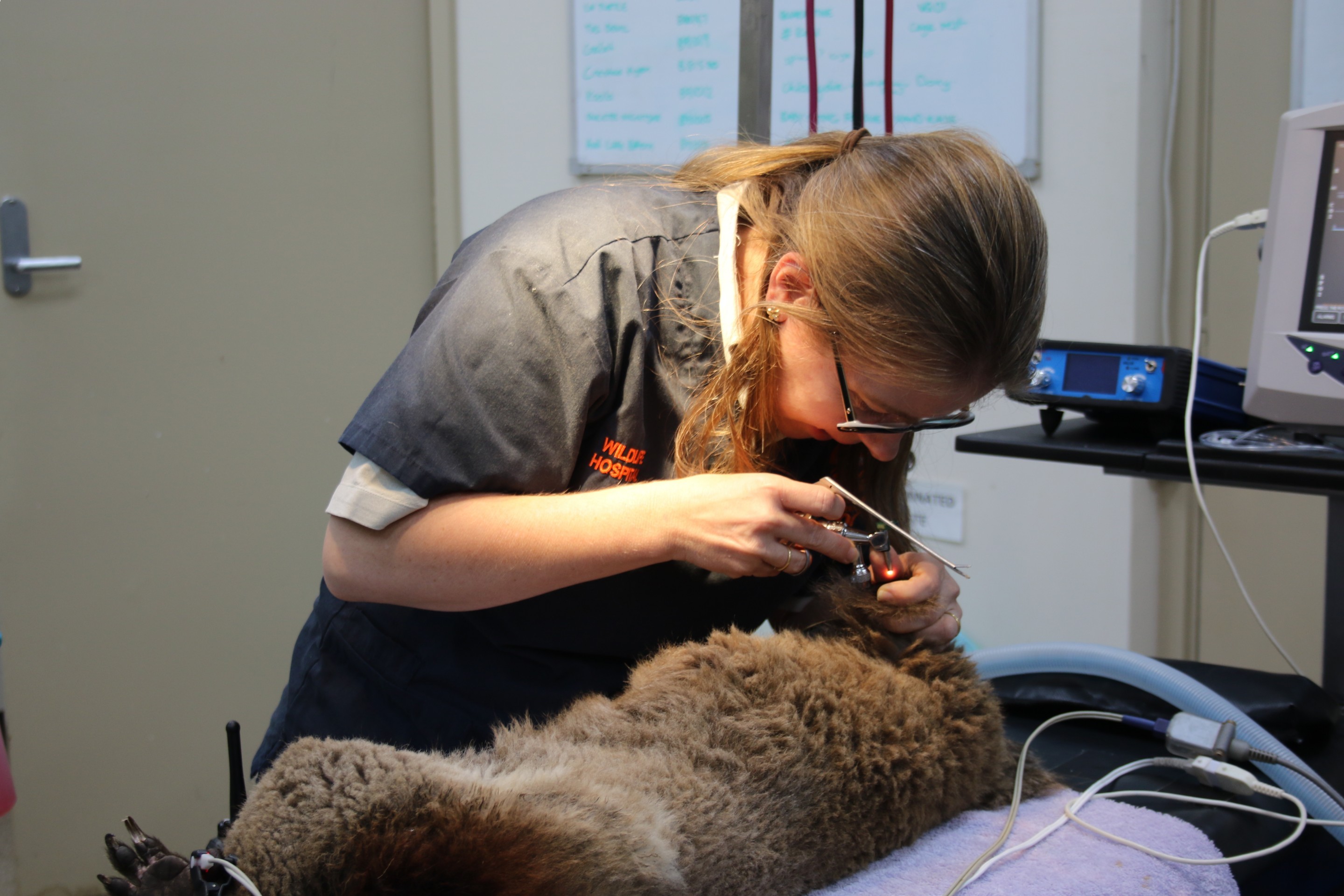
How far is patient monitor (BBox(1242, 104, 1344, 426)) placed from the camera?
133 centimetres

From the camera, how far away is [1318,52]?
2039 mm

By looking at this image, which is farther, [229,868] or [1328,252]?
[1328,252]

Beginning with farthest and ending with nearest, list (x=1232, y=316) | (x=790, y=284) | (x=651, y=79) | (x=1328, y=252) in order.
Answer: (x=651, y=79)
(x=1232, y=316)
(x=1328, y=252)
(x=790, y=284)

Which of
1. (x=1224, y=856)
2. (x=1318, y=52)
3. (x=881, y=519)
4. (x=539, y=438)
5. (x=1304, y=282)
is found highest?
(x=1318, y=52)

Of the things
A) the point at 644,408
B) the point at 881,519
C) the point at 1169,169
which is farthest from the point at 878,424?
the point at 1169,169

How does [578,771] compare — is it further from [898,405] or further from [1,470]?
[1,470]

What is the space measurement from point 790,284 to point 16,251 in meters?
1.77

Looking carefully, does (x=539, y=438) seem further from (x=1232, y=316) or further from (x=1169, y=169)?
(x=1232, y=316)

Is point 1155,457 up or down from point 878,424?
down

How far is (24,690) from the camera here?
2020 mm

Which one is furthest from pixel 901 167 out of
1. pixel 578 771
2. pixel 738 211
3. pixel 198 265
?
pixel 198 265

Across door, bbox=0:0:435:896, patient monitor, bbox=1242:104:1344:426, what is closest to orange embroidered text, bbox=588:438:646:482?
patient monitor, bbox=1242:104:1344:426

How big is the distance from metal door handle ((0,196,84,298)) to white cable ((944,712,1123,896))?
203 cm

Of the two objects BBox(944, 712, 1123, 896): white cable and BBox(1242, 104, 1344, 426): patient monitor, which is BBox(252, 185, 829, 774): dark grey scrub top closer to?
BBox(944, 712, 1123, 896): white cable
